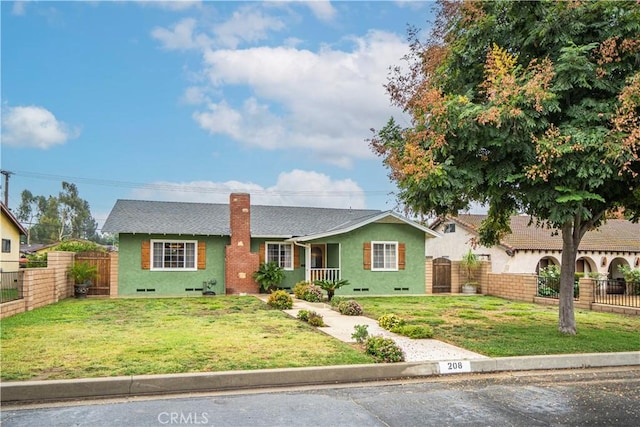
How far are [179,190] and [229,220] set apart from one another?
32.0 meters

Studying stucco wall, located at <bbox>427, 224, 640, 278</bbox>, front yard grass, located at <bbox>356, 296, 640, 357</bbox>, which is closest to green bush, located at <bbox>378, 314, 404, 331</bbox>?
front yard grass, located at <bbox>356, 296, 640, 357</bbox>

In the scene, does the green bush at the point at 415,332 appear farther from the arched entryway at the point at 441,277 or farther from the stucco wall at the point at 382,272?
the arched entryway at the point at 441,277

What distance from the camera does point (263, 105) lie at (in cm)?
2391

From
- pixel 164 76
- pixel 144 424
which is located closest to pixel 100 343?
pixel 144 424

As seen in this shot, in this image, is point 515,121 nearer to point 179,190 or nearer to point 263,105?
point 263,105

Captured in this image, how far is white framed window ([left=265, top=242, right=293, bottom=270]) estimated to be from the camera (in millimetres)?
23547

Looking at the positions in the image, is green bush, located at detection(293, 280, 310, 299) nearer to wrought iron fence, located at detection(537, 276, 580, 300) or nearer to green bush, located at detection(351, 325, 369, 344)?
wrought iron fence, located at detection(537, 276, 580, 300)

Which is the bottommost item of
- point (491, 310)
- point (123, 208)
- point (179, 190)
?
point (491, 310)

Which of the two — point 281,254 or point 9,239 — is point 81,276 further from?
point 9,239

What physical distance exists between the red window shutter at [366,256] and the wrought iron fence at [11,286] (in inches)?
536

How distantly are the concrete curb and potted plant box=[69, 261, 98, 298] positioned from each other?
14.7 m

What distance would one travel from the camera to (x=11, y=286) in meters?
13.9

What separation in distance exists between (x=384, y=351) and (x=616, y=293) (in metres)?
18.0

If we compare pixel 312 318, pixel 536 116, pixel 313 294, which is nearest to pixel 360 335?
pixel 312 318
